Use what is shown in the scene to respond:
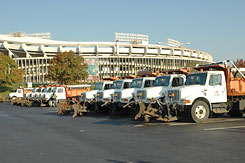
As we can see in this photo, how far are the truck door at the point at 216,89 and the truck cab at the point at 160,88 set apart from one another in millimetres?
1959

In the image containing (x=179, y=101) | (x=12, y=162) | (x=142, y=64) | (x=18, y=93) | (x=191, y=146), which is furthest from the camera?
(x=142, y=64)

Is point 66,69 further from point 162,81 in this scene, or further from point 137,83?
point 162,81

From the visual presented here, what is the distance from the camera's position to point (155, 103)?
14445mm

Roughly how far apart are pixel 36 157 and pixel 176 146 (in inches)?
148

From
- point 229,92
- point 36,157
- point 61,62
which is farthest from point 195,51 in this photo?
point 36,157

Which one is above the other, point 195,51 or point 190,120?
point 195,51

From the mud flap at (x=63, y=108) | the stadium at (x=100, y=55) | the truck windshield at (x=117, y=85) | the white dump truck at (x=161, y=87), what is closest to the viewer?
the white dump truck at (x=161, y=87)

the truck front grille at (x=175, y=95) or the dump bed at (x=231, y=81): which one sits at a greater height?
the dump bed at (x=231, y=81)

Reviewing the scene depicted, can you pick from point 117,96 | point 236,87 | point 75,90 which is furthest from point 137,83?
point 75,90

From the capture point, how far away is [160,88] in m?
15.7

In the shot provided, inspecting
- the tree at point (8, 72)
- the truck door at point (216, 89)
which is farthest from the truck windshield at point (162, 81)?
the tree at point (8, 72)

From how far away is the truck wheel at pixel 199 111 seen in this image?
13219 mm

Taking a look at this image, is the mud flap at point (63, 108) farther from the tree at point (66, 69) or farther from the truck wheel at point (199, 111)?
the tree at point (66, 69)

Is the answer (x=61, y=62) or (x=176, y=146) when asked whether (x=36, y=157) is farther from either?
(x=61, y=62)
